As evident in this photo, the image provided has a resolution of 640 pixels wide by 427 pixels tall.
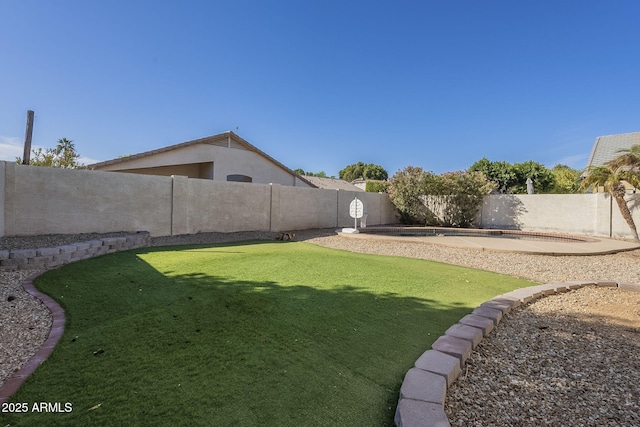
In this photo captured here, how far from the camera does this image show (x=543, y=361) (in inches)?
111

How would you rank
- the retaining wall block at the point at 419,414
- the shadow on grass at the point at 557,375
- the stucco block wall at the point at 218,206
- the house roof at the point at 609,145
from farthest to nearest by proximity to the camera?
the house roof at the point at 609,145 < the stucco block wall at the point at 218,206 < the shadow on grass at the point at 557,375 < the retaining wall block at the point at 419,414

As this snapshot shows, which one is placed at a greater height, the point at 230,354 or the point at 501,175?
the point at 501,175

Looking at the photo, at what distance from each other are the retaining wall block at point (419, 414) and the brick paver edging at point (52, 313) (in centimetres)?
258

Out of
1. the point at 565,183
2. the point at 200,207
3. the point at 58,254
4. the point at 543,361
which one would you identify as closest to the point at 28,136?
the point at 58,254

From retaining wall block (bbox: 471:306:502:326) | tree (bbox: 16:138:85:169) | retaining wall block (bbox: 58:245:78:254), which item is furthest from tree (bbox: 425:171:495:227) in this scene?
tree (bbox: 16:138:85:169)

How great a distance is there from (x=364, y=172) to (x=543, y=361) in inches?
2738

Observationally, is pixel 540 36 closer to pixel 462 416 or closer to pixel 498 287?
pixel 498 287

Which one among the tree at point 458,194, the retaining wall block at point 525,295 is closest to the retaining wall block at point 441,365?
the retaining wall block at point 525,295

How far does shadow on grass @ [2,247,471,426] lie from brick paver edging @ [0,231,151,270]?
5.55 ft

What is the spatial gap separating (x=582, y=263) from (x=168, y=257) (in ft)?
33.6

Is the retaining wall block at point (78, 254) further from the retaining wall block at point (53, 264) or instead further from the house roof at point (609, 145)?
the house roof at point (609, 145)

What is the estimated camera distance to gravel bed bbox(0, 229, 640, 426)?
2.08 meters

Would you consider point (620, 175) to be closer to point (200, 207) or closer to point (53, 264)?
point (200, 207)

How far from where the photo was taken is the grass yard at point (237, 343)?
1.94 m
